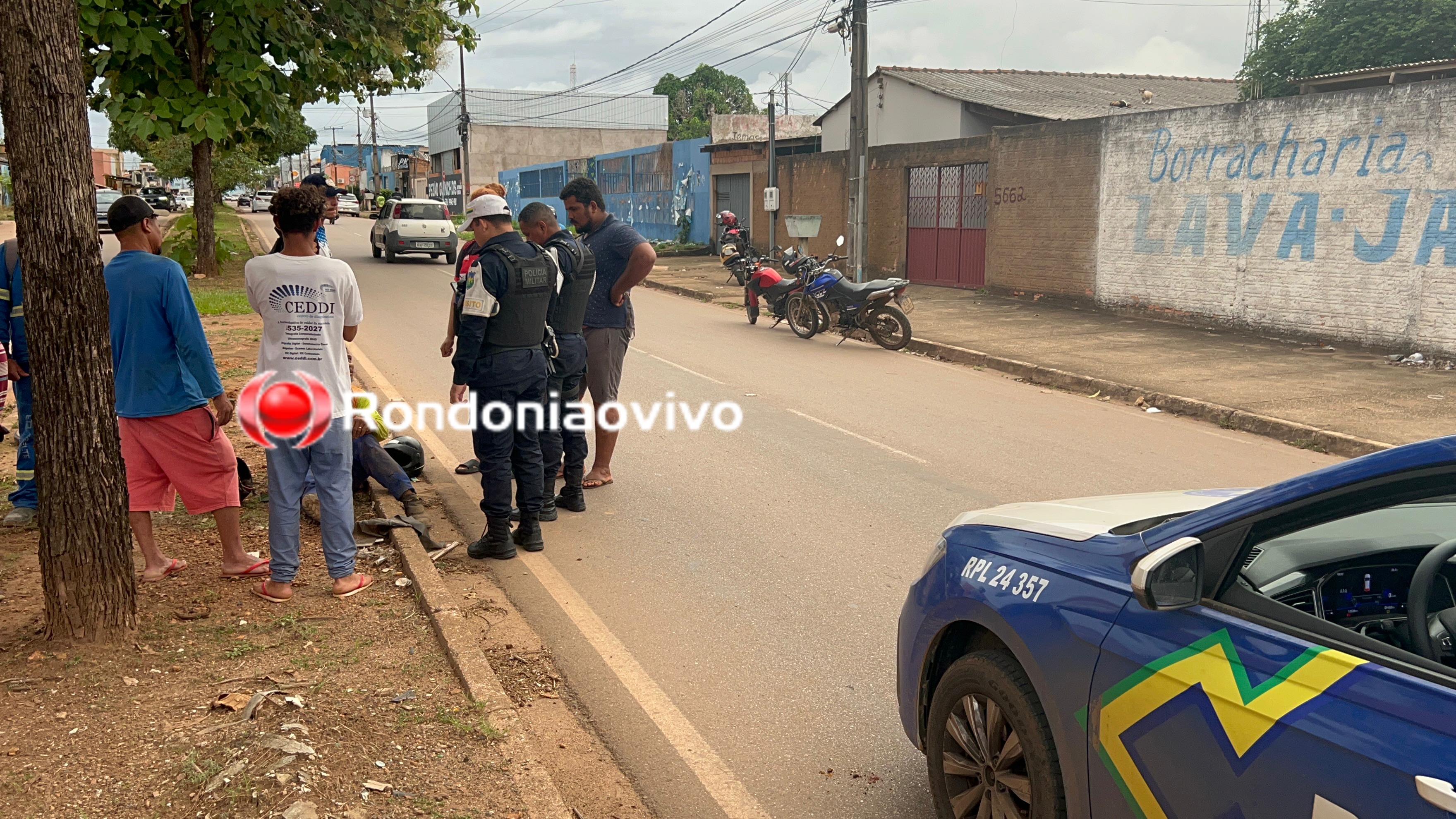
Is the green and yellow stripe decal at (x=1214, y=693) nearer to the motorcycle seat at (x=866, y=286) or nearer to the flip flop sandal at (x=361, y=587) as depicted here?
the flip flop sandal at (x=361, y=587)

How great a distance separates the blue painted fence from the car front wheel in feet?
91.7

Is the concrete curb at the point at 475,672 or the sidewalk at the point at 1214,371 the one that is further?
the sidewalk at the point at 1214,371

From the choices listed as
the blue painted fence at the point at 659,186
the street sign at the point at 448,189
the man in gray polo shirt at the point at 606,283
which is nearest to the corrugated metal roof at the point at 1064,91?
the blue painted fence at the point at 659,186

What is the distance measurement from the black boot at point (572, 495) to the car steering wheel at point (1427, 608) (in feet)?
16.7

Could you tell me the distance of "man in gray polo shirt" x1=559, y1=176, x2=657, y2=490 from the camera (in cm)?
699

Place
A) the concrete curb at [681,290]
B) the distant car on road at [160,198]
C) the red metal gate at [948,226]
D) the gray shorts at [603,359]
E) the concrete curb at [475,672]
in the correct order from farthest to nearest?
the distant car on road at [160,198] < the concrete curb at [681,290] < the red metal gate at [948,226] < the gray shorts at [603,359] < the concrete curb at [475,672]

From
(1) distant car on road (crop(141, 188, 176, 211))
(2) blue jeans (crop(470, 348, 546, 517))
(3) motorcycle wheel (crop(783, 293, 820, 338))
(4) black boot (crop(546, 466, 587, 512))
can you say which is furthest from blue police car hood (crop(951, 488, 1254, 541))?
(1) distant car on road (crop(141, 188, 176, 211))

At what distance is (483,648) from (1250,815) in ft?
10.8

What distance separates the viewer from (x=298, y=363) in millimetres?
4867

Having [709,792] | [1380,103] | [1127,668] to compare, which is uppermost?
[1380,103]

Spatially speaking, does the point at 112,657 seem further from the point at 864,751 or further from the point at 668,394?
the point at 668,394

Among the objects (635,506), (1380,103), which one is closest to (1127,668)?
(635,506)

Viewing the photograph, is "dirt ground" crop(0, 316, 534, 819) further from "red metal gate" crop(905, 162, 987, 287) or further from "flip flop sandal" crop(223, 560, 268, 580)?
"red metal gate" crop(905, 162, 987, 287)

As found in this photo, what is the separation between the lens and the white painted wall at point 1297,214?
40.5 ft
